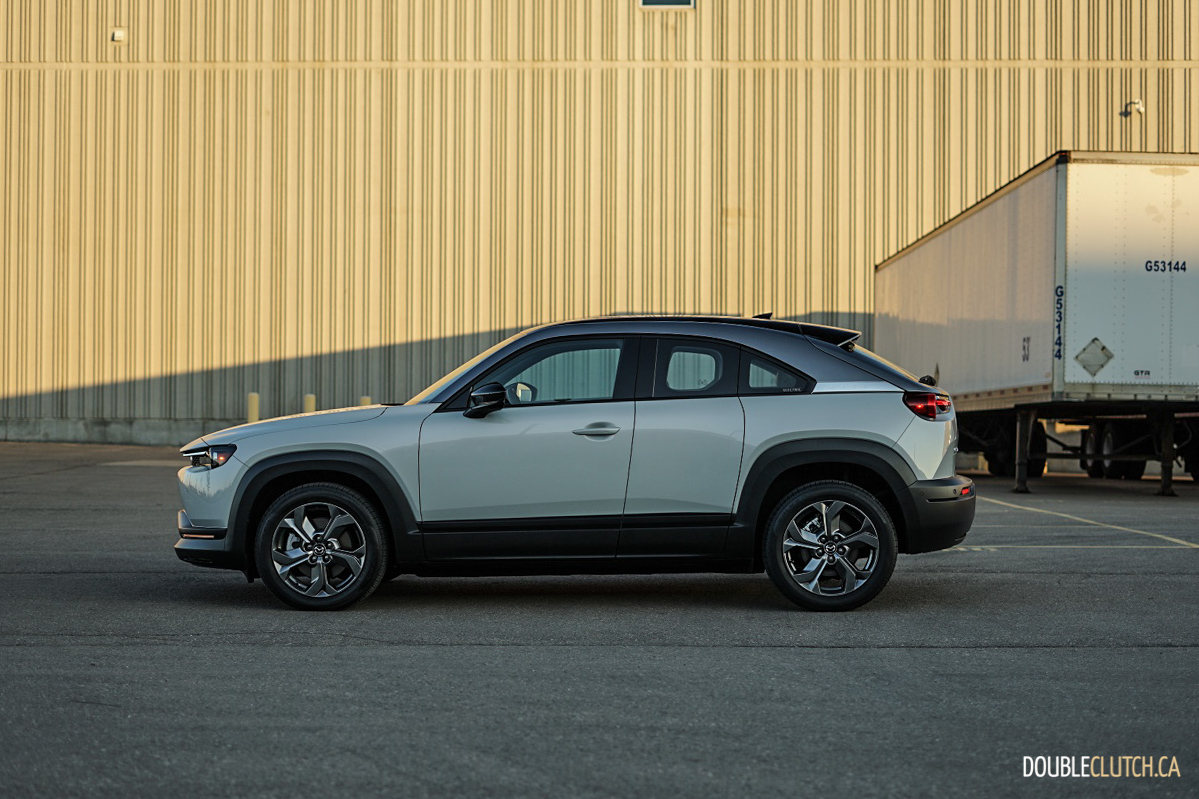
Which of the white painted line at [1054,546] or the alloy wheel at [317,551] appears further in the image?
the white painted line at [1054,546]

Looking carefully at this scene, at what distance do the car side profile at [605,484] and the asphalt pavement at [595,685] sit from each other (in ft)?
0.98

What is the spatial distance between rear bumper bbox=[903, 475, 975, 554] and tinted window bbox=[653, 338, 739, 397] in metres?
1.18

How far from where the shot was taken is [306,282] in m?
27.8

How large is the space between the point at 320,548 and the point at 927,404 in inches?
135

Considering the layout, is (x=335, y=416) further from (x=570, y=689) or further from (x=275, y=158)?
(x=275, y=158)

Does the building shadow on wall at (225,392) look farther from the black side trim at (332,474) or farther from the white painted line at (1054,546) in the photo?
the black side trim at (332,474)

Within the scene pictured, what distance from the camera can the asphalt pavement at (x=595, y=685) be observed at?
400cm

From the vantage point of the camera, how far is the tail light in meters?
7.12

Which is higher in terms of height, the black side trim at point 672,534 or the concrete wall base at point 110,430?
the black side trim at point 672,534

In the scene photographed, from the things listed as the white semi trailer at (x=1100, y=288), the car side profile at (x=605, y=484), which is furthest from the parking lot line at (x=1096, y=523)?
the car side profile at (x=605, y=484)

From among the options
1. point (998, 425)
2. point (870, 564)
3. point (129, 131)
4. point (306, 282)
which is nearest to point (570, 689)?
point (870, 564)

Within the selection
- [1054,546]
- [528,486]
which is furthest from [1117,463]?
[528,486]

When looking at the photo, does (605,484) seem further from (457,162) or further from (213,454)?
(457,162)

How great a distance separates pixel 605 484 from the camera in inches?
276
